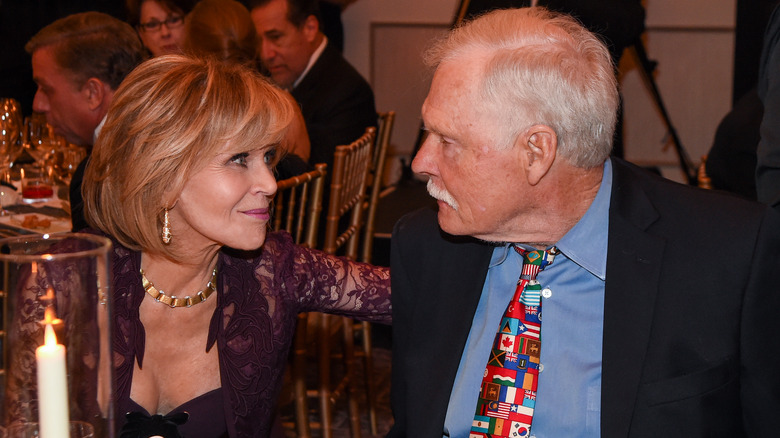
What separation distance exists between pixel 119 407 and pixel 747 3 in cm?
468

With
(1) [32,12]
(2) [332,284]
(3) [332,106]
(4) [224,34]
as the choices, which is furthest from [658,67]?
(2) [332,284]

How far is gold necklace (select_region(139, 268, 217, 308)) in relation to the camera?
1811 mm

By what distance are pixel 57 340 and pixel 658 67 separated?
566 cm

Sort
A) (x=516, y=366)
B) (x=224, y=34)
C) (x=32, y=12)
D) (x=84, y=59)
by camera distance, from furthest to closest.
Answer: (x=32, y=12) → (x=224, y=34) → (x=84, y=59) → (x=516, y=366)

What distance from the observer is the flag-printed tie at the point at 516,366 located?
5.14ft

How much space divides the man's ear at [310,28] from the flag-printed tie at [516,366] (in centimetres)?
280

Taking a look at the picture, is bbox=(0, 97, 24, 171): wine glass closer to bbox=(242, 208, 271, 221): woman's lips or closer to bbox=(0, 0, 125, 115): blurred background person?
bbox=(242, 208, 271, 221): woman's lips

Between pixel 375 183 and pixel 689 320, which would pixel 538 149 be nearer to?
pixel 689 320

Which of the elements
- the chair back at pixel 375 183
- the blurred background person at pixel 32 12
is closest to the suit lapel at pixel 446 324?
the chair back at pixel 375 183

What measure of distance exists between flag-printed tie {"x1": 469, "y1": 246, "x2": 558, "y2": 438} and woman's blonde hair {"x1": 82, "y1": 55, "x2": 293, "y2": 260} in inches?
23.5

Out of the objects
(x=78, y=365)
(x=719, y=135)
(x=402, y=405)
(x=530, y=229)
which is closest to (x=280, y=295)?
(x=402, y=405)

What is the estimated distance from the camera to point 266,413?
192 cm

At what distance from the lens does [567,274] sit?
161 cm

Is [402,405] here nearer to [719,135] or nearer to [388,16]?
[719,135]
